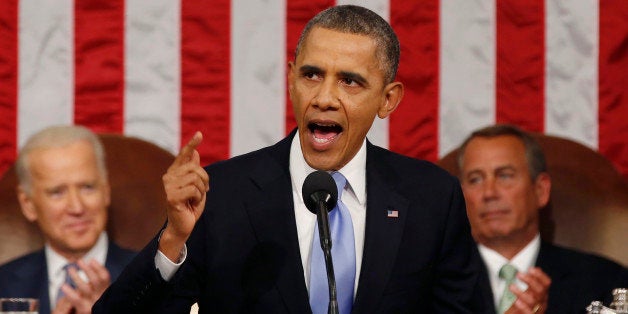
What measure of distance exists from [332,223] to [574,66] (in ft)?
5.84

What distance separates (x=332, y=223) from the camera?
2.48 metres

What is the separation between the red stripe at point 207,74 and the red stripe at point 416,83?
0.57 meters

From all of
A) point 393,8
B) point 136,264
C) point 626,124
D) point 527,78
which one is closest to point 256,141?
point 393,8

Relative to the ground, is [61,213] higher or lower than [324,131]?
lower

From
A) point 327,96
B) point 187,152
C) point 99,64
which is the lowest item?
point 187,152

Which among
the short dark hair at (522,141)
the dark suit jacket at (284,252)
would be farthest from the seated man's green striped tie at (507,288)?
the dark suit jacket at (284,252)

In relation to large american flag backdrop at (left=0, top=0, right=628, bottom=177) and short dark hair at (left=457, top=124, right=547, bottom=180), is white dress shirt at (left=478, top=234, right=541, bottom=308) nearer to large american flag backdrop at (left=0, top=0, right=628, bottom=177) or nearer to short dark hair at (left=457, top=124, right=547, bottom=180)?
short dark hair at (left=457, top=124, right=547, bottom=180)

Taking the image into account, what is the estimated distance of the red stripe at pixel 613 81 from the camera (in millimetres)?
3971

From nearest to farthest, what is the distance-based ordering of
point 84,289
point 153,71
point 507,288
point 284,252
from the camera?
1. point 284,252
2. point 84,289
3. point 507,288
4. point 153,71

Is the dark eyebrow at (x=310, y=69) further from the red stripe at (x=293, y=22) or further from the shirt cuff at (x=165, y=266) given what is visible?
the red stripe at (x=293, y=22)

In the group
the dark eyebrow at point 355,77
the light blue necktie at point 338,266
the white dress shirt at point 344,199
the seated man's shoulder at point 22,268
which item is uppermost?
the dark eyebrow at point 355,77

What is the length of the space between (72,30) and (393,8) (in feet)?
3.48

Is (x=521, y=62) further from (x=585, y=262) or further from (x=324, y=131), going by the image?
(x=324, y=131)

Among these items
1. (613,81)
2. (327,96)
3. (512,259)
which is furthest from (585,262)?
(327,96)
